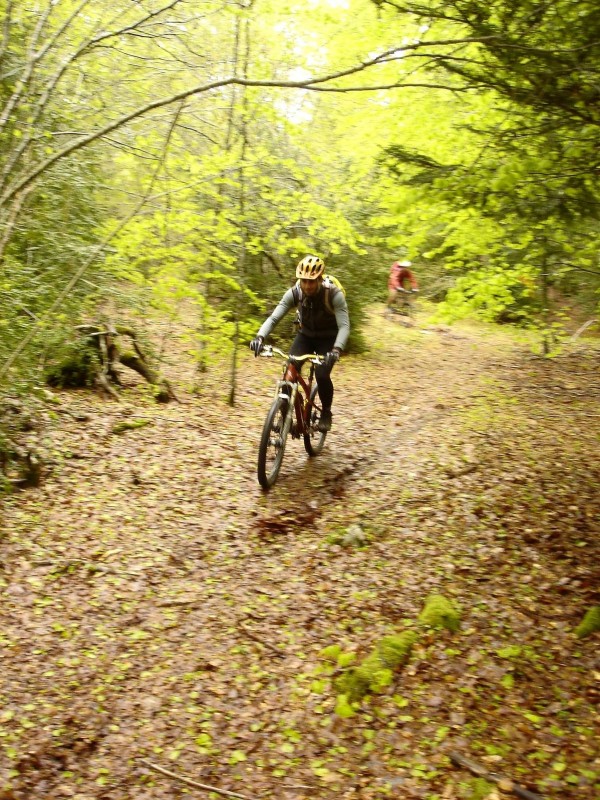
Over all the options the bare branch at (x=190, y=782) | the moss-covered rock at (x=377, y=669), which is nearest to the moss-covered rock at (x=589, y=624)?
the moss-covered rock at (x=377, y=669)

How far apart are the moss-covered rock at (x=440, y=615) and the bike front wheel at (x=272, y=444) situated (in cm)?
255

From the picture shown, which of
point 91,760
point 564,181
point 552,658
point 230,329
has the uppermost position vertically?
point 564,181

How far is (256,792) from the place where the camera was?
11.8 feet

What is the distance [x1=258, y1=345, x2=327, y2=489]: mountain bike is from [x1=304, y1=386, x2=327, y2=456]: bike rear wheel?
142 millimetres

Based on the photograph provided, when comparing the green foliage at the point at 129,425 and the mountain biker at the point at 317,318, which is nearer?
the mountain biker at the point at 317,318

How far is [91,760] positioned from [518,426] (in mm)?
7600

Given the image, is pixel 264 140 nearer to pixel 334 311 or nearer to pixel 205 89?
pixel 334 311

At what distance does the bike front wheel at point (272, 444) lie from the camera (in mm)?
6762

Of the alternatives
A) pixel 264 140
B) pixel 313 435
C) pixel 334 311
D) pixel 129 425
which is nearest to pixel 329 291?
pixel 334 311

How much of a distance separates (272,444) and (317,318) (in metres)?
1.68

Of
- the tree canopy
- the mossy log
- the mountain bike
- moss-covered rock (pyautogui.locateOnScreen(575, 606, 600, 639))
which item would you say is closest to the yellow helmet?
the tree canopy

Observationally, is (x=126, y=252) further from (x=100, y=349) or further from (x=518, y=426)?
(x=518, y=426)

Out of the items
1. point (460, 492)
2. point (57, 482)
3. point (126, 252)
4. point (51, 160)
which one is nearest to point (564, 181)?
point (460, 492)

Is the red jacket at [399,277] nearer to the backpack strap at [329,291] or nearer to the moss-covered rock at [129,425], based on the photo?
the backpack strap at [329,291]
